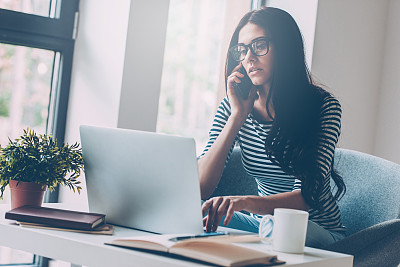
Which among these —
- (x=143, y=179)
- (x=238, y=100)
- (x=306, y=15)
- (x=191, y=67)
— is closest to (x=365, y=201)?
(x=238, y=100)

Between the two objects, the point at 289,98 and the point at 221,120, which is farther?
the point at 221,120

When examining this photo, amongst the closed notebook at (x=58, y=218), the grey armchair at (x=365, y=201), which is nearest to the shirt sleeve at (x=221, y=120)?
the grey armchair at (x=365, y=201)

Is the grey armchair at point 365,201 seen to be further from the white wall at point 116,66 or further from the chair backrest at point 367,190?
the white wall at point 116,66

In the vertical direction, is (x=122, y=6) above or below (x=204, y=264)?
above

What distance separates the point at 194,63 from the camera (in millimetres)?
2576

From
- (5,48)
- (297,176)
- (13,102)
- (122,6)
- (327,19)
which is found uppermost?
(327,19)

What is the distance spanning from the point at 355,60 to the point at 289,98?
1.52 meters

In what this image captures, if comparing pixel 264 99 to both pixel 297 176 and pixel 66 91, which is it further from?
pixel 66 91

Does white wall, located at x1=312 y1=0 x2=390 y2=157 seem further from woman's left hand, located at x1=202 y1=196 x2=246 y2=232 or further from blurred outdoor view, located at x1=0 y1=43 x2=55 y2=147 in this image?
woman's left hand, located at x1=202 y1=196 x2=246 y2=232

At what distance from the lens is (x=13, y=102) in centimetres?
203

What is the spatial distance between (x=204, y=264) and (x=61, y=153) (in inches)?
21.2

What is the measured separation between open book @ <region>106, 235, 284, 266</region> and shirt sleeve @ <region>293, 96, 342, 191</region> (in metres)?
0.58

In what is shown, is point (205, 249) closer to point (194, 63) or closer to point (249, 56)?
point (249, 56)

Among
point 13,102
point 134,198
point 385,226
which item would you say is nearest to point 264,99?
point 385,226
